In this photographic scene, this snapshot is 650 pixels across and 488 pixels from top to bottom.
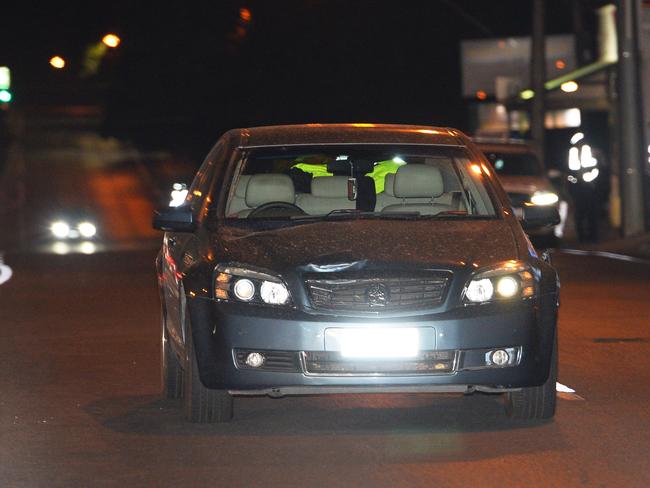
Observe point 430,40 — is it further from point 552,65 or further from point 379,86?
point 552,65

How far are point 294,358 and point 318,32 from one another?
60910mm

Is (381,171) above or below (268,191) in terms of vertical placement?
below

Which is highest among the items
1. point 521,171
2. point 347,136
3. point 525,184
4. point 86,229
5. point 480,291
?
point 347,136

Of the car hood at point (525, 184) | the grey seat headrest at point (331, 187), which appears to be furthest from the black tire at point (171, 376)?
the car hood at point (525, 184)

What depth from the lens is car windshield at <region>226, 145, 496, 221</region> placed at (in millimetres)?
9070

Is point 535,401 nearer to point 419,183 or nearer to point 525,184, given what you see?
point 419,183

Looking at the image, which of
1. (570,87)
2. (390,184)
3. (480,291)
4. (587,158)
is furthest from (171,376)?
(570,87)

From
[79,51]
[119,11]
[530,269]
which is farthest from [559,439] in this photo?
[79,51]

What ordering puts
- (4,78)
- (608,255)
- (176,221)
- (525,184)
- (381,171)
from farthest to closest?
1. (4,78)
2. (525,184)
3. (608,255)
4. (381,171)
5. (176,221)

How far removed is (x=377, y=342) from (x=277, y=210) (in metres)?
1.65

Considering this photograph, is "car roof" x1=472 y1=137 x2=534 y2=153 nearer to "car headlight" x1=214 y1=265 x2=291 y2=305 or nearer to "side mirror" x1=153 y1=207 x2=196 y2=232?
"side mirror" x1=153 y1=207 x2=196 y2=232

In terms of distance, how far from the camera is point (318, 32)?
67938 millimetres

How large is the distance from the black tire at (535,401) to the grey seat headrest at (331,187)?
197cm

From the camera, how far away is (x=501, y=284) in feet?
25.9
